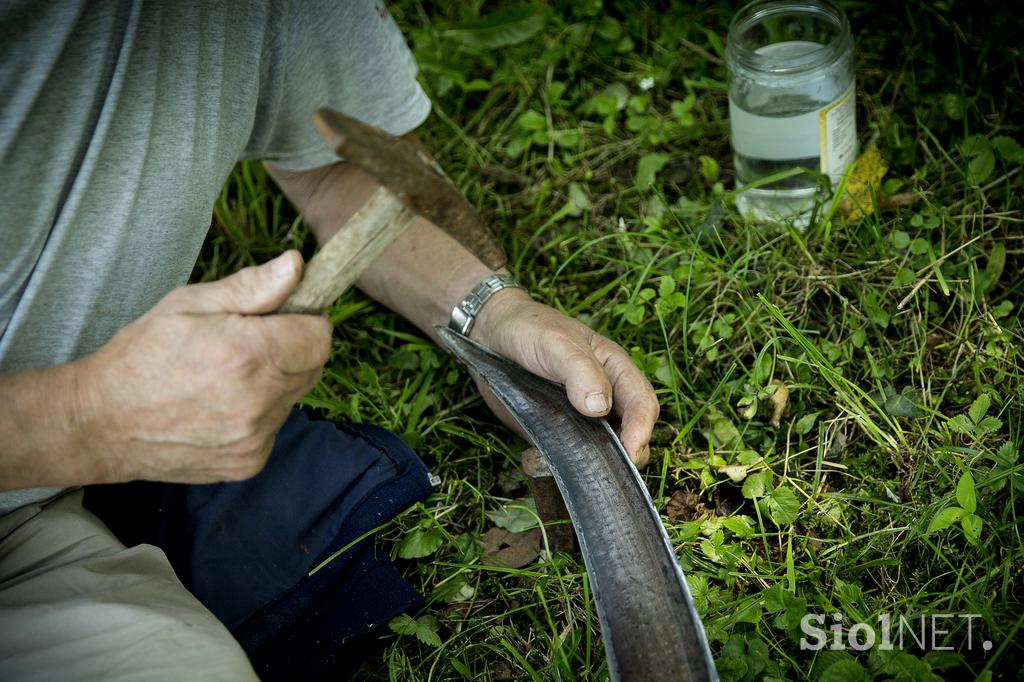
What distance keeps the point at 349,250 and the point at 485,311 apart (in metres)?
0.74

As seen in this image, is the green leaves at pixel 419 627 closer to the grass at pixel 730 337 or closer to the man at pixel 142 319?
the grass at pixel 730 337

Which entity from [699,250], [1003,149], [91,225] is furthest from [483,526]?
[1003,149]

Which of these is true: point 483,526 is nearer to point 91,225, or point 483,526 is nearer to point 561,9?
point 91,225

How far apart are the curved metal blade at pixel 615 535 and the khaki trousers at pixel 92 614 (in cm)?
72

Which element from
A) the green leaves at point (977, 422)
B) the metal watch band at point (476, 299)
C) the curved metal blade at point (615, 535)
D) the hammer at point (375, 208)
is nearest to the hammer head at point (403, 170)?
the hammer at point (375, 208)

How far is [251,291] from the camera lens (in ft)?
5.25

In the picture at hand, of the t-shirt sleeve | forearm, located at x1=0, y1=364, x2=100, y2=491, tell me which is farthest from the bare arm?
forearm, located at x1=0, y1=364, x2=100, y2=491

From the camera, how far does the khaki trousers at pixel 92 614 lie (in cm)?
166

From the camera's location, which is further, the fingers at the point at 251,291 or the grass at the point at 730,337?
the grass at the point at 730,337

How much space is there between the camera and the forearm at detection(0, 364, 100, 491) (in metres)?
1.62

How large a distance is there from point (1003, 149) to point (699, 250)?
0.86m

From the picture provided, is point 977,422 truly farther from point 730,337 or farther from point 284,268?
point 284,268

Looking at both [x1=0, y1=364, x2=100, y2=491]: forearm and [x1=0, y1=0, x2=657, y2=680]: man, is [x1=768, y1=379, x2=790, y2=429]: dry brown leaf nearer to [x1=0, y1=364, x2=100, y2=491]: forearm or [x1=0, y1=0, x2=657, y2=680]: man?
[x1=0, y1=0, x2=657, y2=680]: man

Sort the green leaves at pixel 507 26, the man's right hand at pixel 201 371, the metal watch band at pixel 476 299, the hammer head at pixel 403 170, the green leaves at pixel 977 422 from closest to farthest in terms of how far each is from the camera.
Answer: the hammer head at pixel 403 170 < the man's right hand at pixel 201 371 < the green leaves at pixel 977 422 < the metal watch band at pixel 476 299 < the green leaves at pixel 507 26
